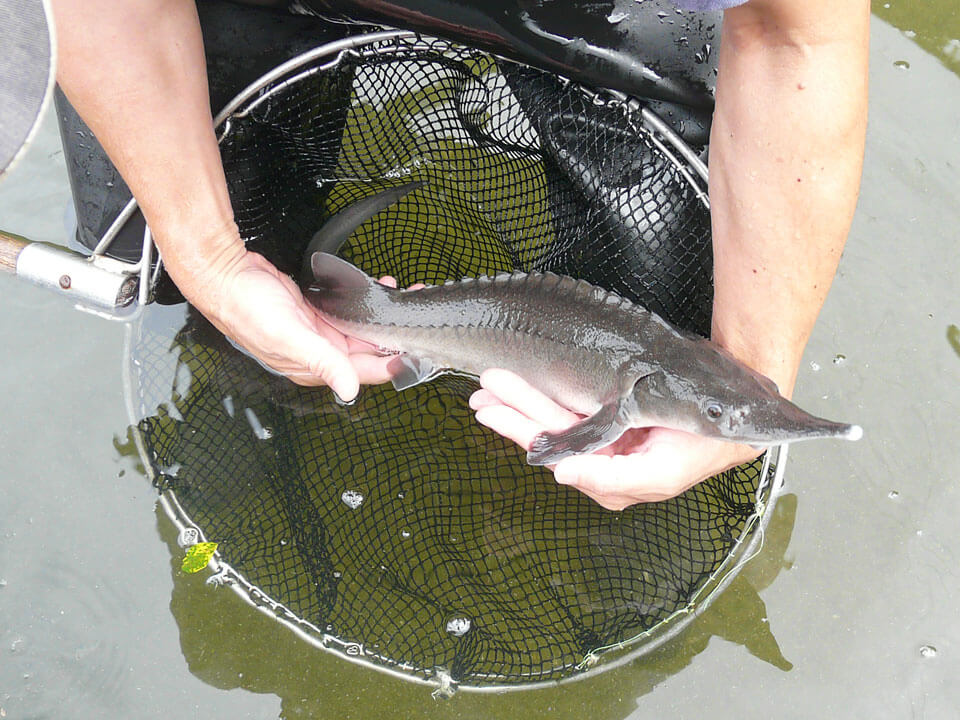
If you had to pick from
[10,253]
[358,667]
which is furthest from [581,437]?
[10,253]

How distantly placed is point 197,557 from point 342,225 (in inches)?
33.3

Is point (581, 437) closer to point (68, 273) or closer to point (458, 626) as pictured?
point (458, 626)

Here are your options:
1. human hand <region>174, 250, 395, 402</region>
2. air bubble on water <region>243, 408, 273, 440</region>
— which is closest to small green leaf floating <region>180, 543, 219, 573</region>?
air bubble on water <region>243, 408, 273, 440</region>

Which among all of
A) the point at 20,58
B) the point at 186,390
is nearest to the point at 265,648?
the point at 186,390

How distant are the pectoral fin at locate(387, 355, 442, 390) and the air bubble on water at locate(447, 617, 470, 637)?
0.54m

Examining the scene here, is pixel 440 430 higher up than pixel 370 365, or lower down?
lower down

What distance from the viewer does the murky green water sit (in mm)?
1811

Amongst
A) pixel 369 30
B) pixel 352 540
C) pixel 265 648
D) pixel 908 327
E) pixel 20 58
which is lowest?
pixel 265 648

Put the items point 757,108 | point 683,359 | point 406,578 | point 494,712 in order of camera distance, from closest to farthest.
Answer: point 757,108
point 683,359
point 494,712
point 406,578

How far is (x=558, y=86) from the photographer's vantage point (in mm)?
1895

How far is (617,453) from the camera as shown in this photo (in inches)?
69.8

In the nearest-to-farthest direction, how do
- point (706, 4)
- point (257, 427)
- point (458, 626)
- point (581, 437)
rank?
point (706, 4), point (581, 437), point (458, 626), point (257, 427)

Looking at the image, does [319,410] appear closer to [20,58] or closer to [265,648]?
[265,648]

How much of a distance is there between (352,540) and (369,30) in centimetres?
123
